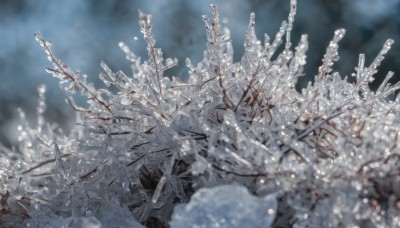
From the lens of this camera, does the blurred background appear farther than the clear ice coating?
Yes

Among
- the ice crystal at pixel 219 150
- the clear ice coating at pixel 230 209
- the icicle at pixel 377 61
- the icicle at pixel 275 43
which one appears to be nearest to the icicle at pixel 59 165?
the ice crystal at pixel 219 150

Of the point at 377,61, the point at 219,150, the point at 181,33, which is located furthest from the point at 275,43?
the point at 181,33

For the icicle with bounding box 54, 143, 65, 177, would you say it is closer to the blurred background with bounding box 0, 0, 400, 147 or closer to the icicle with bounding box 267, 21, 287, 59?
the icicle with bounding box 267, 21, 287, 59

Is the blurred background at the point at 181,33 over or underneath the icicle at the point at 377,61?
over

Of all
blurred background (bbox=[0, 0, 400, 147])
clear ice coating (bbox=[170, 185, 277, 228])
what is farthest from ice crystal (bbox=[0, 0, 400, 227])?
blurred background (bbox=[0, 0, 400, 147])

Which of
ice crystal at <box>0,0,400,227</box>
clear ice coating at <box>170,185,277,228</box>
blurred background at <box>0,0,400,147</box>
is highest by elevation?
blurred background at <box>0,0,400,147</box>

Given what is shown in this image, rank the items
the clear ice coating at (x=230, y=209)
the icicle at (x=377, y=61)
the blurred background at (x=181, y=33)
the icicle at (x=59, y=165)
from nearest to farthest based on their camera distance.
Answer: the clear ice coating at (x=230, y=209) < the icicle at (x=59, y=165) < the icicle at (x=377, y=61) < the blurred background at (x=181, y=33)

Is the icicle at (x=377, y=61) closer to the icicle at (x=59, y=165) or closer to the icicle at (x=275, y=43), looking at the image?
the icicle at (x=275, y=43)

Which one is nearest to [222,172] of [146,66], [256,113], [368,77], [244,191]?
[244,191]

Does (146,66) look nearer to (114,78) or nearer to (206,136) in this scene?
(114,78)
